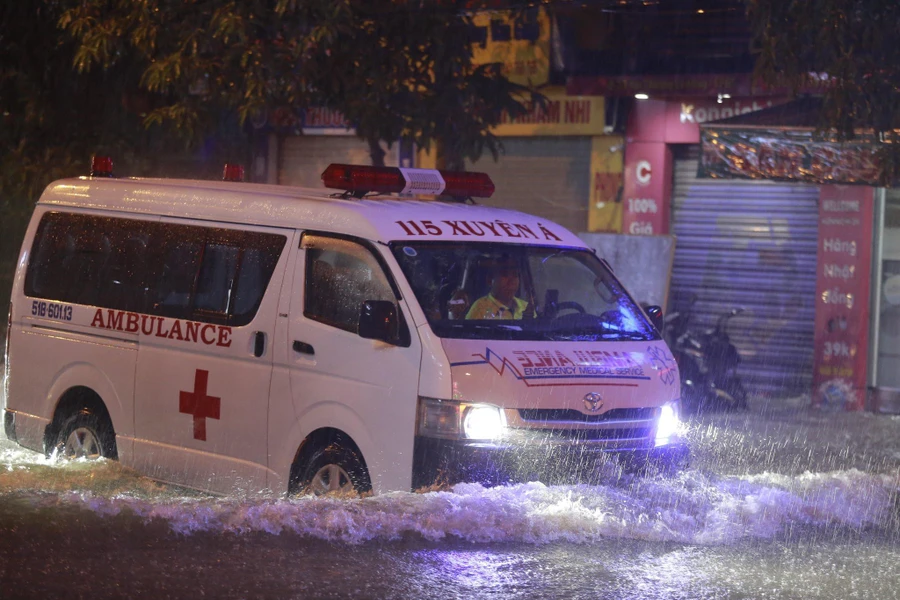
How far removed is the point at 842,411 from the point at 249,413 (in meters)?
7.91

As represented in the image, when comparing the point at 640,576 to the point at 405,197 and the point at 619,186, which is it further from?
the point at 619,186

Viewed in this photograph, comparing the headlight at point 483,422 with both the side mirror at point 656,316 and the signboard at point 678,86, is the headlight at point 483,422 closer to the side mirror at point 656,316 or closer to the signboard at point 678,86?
the side mirror at point 656,316

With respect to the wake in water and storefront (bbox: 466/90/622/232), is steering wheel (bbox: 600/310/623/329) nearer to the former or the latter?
the wake in water

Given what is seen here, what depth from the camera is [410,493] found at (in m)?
6.20

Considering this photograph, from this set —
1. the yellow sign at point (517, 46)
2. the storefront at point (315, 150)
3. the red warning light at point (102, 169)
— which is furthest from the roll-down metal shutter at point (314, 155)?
the red warning light at point (102, 169)

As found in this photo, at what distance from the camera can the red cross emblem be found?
7293mm

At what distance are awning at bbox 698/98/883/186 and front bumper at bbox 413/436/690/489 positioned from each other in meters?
7.12

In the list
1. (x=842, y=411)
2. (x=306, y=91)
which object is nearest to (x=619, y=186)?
(x=842, y=411)

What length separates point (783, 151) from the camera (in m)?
13.0

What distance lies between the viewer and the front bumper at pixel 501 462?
20.1 ft

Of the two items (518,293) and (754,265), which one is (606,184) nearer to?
(754,265)

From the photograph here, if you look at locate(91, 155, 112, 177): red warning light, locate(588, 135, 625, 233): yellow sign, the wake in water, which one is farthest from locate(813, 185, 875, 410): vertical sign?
locate(91, 155, 112, 177): red warning light

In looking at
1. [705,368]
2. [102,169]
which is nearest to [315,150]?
[705,368]

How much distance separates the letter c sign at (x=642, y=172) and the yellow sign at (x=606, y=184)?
268 millimetres
